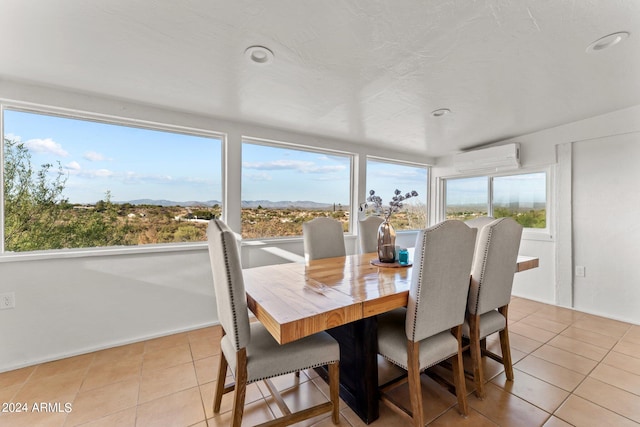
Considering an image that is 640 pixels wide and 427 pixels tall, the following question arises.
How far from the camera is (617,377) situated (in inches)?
74.4

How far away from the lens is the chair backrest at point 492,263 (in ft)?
5.45

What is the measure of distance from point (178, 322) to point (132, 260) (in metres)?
0.76

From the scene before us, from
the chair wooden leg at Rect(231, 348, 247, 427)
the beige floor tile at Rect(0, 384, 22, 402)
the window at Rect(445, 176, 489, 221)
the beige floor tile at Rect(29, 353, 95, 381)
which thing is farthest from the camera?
the window at Rect(445, 176, 489, 221)

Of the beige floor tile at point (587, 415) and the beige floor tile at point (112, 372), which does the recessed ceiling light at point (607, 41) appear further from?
the beige floor tile at point (112, 372)

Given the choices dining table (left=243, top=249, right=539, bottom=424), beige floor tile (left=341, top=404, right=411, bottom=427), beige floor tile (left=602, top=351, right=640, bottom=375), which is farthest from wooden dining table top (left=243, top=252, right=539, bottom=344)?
beige floor tile (left=602, top=351, right=640, bottom=375)

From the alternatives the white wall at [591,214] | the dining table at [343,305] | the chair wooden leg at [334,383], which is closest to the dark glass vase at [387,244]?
the dining table at [343,305]

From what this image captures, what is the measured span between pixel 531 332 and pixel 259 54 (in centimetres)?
343

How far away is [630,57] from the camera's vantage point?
176 centimetres

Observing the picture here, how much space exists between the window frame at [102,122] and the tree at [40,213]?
43mm

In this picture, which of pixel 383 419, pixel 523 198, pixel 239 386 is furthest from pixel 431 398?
pixel 523 198

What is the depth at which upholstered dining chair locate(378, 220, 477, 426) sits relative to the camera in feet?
4.42

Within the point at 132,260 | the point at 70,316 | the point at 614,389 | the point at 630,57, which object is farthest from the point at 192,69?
the point at 614,389

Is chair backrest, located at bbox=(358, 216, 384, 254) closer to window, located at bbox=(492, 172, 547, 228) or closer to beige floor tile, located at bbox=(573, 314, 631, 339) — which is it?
beige floor tile, located at bbox=(573, 314, 631, 339)

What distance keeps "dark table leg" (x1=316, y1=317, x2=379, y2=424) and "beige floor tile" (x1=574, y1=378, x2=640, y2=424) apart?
138cm
